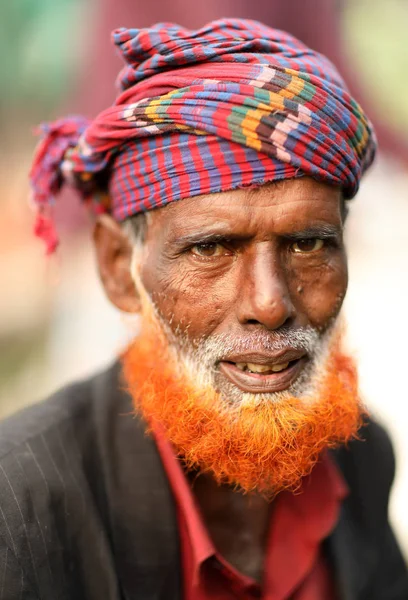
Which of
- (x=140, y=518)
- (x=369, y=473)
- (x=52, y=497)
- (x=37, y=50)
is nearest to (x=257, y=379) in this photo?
(x=140, y=518)

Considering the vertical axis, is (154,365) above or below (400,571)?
above

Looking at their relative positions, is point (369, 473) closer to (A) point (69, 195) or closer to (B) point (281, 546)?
→ (B) point (281, 546)

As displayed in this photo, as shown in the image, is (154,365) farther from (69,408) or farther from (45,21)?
(45,21)

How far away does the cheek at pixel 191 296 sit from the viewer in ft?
6.09

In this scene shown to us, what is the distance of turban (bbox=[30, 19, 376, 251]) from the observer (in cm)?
177

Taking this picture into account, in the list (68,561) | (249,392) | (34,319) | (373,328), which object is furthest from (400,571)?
(34,319)

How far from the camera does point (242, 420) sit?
1.87 meters

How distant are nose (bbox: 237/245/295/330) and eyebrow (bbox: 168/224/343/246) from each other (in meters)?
0.08

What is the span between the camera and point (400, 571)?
99.0 inches

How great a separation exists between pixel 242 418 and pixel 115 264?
74cm

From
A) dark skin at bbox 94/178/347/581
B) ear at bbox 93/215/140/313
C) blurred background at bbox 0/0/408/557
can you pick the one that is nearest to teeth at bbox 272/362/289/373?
dark skin at bbox 94/178/347/581

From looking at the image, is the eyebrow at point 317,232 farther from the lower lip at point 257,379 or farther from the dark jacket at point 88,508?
the dark jacket at point 88,508

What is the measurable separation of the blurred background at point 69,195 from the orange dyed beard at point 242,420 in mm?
2906

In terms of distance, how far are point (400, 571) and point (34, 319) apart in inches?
149
